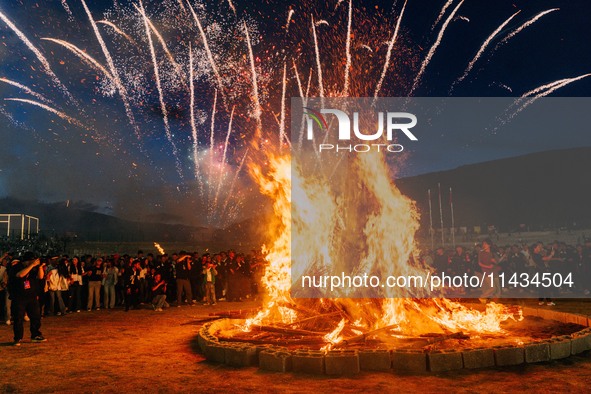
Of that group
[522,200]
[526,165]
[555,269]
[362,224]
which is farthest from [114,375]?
[526,165]

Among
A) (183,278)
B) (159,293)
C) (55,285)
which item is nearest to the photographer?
(55,285)

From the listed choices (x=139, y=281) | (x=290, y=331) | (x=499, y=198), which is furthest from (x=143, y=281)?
(x=499, y=198)

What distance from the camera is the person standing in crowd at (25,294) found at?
9.75 m

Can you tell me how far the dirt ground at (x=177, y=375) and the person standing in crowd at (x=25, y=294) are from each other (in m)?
0.27

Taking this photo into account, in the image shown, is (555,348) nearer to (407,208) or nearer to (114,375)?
(407,208)

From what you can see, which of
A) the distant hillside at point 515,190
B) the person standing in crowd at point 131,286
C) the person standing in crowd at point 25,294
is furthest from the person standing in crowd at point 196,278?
the distant hillside at point 515,190

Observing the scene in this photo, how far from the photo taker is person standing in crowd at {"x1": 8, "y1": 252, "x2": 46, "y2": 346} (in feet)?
32.0

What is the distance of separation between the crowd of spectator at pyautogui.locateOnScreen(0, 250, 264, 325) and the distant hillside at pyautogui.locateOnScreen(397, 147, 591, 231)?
5565 centimetres

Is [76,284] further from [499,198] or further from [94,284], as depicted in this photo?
[499,198]

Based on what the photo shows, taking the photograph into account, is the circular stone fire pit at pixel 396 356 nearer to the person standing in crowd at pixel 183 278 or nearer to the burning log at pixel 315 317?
the burning log at pixel 315 317

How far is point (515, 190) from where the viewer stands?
10319cm

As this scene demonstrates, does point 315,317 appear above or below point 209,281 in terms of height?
below

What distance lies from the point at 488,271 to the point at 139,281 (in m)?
11.7

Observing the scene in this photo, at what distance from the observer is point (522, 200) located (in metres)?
93.9
